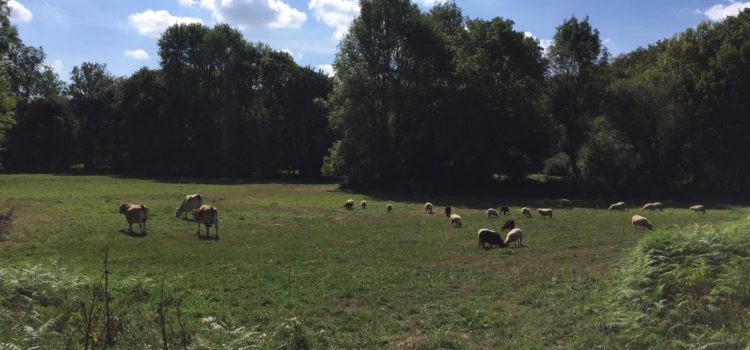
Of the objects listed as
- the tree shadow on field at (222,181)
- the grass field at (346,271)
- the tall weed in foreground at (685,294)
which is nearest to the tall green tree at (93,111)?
the tree shadow on field at (222,181)

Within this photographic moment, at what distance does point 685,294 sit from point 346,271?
348 inches

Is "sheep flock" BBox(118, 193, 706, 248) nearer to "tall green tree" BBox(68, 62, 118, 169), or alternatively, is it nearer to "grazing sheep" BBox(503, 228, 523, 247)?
"grazing sheep" BBox(503, 228, 523, 247)

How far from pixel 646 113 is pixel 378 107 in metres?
26.0

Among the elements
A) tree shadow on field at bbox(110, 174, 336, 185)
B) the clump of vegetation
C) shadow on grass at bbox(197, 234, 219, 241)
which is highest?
tree shadow on field at bbox(110, 174, 336, 185)

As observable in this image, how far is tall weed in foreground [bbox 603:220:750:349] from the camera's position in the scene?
24.9ft

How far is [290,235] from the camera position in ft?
74.5

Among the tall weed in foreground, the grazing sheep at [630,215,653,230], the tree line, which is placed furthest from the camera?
the tree line

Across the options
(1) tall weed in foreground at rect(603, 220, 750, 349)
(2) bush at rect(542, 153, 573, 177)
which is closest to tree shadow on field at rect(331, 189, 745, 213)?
(2) bush at rect(542, 153, 573, 177)

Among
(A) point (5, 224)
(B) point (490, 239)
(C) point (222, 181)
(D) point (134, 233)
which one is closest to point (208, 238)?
(D) point (134, 233)

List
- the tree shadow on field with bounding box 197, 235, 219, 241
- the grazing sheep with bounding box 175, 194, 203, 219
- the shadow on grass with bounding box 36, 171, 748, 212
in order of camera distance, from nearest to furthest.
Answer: the tree shadow on field with bounding box 197, 235, 219, 241 → the grazing sheep with bounding box 175, 194, 203, 219 → the shadow on grass with bounding box 36, 171, 748, 212

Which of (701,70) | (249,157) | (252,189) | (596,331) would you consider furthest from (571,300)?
(249,157)

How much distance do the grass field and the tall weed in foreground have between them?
69 centimetres

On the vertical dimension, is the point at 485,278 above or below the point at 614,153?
below

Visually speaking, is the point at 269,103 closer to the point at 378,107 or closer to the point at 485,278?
the point at 378,107
